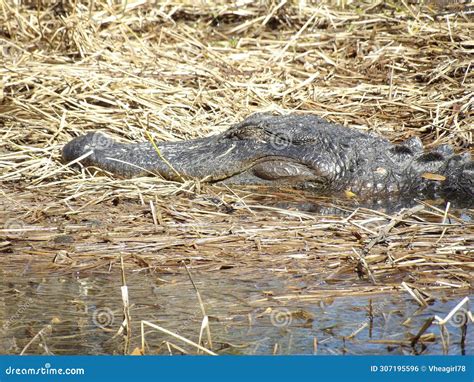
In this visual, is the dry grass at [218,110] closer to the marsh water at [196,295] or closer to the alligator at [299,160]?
the marsh water at [196,295]

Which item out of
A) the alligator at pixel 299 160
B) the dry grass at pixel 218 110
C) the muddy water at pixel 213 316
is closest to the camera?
the muddy water at pixel 213 316

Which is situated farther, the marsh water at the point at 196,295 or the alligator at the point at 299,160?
the alligator at the point at 299,160

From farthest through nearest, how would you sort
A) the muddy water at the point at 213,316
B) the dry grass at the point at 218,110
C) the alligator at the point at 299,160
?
the alligator at the point at 299,160, the dry grass at the point at 218,110, the muddy water at the point at 213,316

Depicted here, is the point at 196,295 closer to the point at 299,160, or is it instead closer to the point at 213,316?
the point at 213,316

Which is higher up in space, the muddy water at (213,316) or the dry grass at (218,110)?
the muddy water at (213,316)

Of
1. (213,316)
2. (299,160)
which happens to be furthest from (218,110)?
(213,316)

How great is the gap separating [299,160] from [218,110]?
1.78 m

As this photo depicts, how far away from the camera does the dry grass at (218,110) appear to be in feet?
18.4

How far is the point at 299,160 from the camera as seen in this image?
7648mm

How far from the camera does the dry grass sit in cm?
560

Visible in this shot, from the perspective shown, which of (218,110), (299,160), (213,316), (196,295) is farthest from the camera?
(218,110)

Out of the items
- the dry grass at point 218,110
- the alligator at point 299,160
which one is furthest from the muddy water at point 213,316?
the alligator at point 299,160

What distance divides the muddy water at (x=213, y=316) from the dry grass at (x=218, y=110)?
16cm

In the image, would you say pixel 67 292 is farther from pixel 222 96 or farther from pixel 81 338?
pixel 222 96
